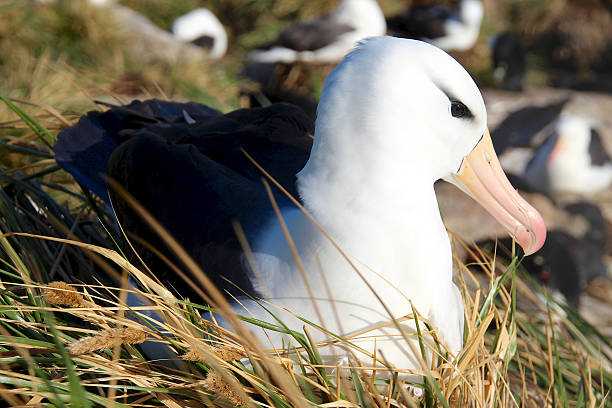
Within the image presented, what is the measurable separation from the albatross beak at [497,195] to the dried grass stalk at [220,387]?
76cm

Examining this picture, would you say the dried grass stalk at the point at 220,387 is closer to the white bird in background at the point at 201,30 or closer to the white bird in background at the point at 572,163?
the white bird in background at the point at 572,163

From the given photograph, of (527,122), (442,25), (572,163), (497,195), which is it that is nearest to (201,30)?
(442,25)

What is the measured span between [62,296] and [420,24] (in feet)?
29.7

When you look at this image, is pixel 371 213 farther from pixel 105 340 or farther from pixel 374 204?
pixel 105 340

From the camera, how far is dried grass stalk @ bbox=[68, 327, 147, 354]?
1269 mm

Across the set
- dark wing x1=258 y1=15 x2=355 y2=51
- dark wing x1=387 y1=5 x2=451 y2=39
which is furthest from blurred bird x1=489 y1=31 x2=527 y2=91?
dark wing x1=258 y1=15 x2=355 y2=51

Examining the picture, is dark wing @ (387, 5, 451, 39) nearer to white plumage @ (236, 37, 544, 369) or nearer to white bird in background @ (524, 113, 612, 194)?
white bird in background @ (524, 113, 612, 194)

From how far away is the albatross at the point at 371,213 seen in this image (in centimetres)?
151

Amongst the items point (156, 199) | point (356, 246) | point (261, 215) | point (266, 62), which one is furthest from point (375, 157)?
point (266, 62)

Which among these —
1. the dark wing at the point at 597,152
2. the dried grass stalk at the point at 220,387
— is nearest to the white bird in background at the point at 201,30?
the dark wing at the point at 597,152

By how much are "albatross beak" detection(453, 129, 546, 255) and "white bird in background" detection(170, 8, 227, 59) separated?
24.9 ft

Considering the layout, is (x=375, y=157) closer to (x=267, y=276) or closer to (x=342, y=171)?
(x=342, y=171)

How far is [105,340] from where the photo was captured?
1295 millimetres

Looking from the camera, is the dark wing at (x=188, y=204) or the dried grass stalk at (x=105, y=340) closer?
the dried grass stalk at (x=105, y=340)
